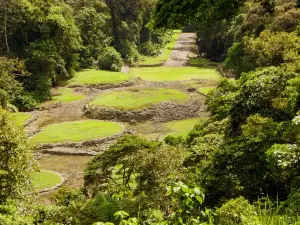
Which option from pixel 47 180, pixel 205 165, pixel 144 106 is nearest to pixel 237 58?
pixel 144 106

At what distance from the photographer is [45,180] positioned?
2405 cm

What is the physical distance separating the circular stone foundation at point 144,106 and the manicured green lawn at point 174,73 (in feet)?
42.6

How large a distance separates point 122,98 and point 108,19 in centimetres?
3529

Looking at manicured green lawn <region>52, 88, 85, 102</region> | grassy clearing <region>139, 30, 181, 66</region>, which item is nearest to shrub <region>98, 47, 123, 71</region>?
grassy clearing <region>139, 30, 181, 66</region>

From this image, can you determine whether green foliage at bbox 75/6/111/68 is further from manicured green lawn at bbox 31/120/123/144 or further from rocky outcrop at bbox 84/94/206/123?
manicured green lawn at bbox 31/120/123/144

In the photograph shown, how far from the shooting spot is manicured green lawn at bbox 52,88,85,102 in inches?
1784

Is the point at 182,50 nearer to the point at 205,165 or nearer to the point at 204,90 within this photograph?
the point at 204,90

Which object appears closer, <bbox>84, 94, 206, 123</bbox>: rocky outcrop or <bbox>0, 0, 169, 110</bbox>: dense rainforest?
<bbox>84, 94, 206, 123</bbox>: rocky outcrop

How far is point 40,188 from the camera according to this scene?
74.7ft

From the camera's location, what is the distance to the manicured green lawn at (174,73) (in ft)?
191

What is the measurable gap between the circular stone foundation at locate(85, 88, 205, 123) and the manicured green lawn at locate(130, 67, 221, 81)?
13.0 metres

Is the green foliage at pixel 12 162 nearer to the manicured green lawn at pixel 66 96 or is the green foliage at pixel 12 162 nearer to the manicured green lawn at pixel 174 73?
the manicured green lawn at pixel 66 96

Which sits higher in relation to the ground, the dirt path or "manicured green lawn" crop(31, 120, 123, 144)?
the dirt path

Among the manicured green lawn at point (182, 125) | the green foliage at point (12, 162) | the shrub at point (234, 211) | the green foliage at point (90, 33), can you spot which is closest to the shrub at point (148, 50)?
the green foliage at point (90, 33)
